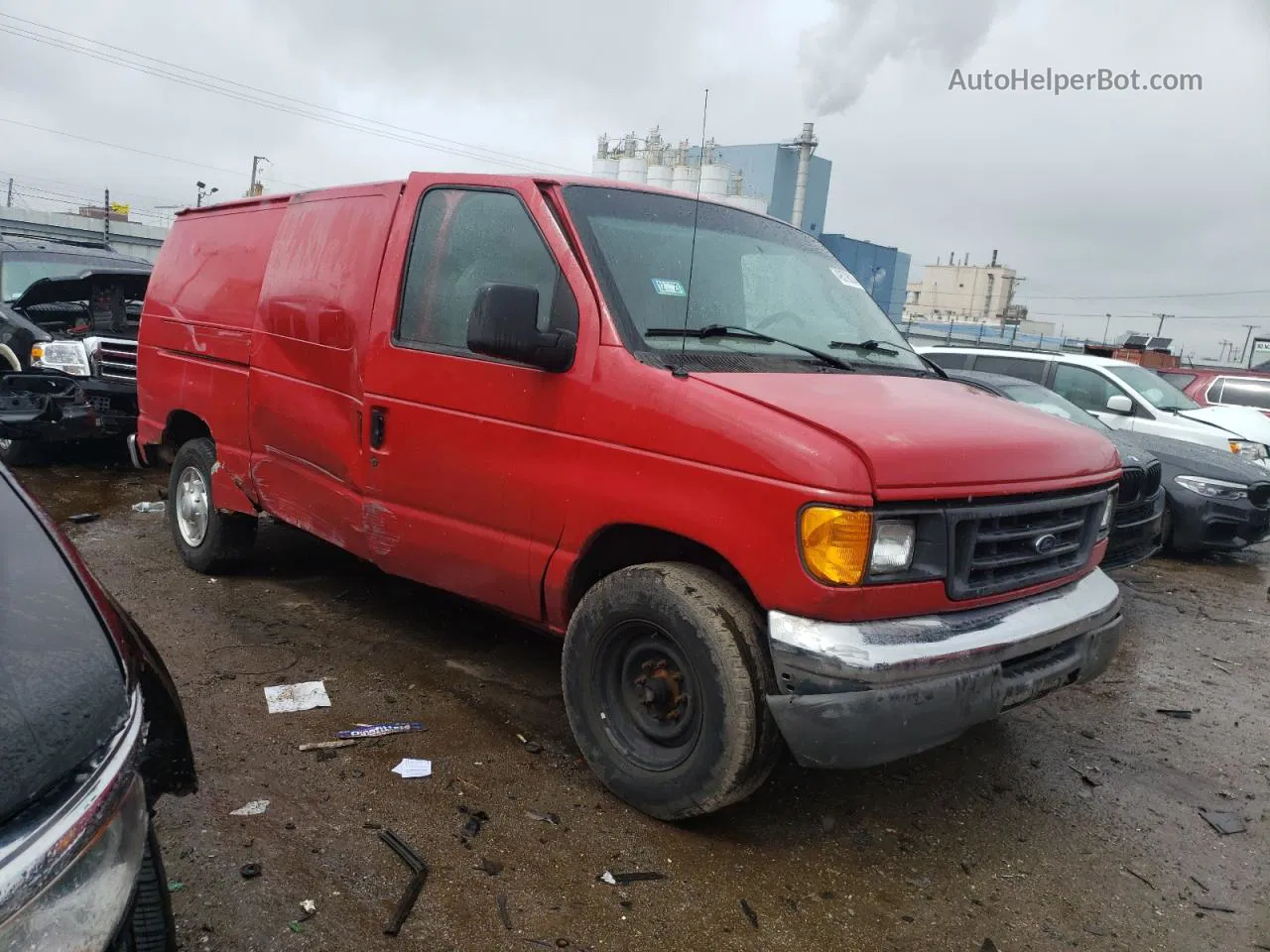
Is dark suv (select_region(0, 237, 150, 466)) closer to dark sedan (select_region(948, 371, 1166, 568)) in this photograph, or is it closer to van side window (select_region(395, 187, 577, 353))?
van side window (select_region(395, 187, 577, 353))

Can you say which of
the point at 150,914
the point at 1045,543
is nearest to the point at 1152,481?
the point at 1045,543

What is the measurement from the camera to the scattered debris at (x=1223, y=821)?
133 inches

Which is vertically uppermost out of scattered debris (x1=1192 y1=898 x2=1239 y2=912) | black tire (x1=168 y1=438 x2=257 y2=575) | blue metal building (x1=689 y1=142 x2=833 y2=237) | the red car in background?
blue metal building (x1=689 y1=142 x2=833 y2=237)

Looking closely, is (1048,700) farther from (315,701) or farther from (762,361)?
(315,701)

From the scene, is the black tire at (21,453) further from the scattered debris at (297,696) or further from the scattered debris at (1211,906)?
the scattered debris at (1211,906)

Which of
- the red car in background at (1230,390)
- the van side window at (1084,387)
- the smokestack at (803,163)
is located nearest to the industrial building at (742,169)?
the smokestack at (803,163)

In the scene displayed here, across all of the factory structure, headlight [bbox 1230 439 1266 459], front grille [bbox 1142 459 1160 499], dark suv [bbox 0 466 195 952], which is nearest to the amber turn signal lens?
dark suv [bbox 0 466 195 952]

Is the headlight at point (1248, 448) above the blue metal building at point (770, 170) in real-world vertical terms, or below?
below

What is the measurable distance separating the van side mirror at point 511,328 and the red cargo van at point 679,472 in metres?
0.01

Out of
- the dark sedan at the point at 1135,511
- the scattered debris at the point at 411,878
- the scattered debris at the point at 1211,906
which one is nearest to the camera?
the scattered debris at the point at 411,878

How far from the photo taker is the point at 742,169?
4072 centimetres

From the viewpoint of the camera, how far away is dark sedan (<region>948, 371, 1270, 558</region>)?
24.2ft

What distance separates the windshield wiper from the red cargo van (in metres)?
0.01

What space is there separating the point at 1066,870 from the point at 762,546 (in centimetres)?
159
